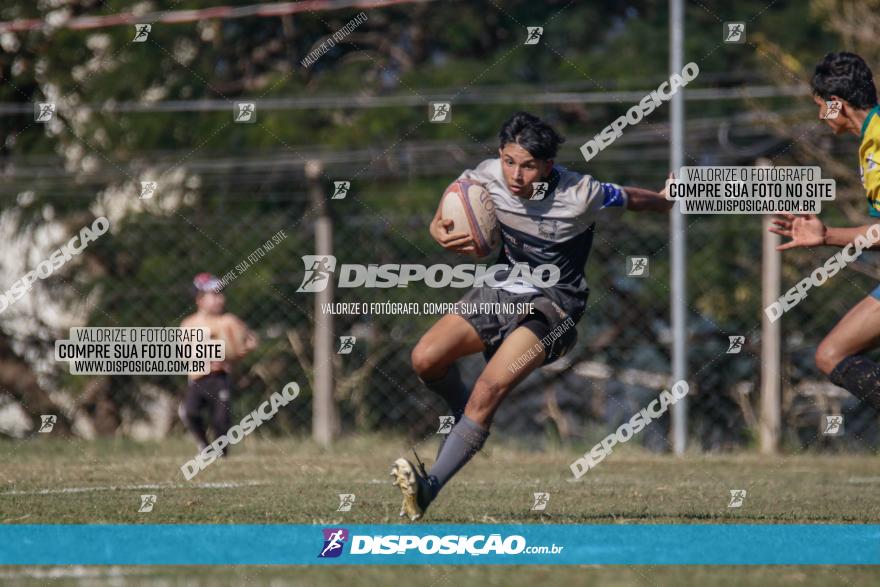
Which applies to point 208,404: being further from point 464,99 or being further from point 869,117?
point 869,117

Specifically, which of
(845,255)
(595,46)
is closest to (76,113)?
(595,46)

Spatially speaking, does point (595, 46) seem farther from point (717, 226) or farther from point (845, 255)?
point (845, 255)

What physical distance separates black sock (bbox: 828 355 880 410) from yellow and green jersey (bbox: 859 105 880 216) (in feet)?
2.38

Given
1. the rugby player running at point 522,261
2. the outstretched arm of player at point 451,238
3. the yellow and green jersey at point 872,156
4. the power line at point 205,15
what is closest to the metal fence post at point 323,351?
the power line at point 205,15

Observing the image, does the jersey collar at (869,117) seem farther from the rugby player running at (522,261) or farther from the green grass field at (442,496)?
the green grass field at (442,496)

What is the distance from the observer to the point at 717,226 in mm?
13688

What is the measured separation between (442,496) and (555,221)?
1.81m

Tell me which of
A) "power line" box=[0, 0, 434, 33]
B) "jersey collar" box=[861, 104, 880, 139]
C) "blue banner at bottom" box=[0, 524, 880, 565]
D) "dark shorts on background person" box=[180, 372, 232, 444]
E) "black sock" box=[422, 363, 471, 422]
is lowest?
"dark shorts on background person" box=[180, 372, 232, 444]

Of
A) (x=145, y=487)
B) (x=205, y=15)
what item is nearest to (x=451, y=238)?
(x=145, y=487)

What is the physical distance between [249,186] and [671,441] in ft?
21.5

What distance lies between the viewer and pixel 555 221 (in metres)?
7.11

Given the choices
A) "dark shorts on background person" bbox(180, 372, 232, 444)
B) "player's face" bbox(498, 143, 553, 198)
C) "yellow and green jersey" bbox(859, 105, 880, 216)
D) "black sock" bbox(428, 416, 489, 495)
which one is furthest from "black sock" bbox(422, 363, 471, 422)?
"dark shorts on background person" bbox(180, 372, 232, 444)

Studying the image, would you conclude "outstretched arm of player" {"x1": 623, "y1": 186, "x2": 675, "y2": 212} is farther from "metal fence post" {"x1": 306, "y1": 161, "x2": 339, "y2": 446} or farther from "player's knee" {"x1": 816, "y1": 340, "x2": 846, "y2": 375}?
"metal fence post" {"x1": 306, "y1": 161, "x2": 339, "y2": 446}

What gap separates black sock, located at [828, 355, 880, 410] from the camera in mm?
6516
